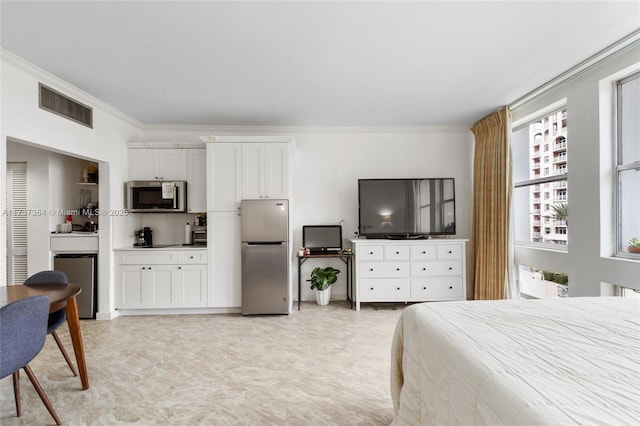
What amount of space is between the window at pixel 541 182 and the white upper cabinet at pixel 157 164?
4374 mm

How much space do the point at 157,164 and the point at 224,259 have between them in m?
1.62

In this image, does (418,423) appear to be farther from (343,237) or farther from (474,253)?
(474,253)

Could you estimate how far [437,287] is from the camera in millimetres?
4078

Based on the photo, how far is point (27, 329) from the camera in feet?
5.16

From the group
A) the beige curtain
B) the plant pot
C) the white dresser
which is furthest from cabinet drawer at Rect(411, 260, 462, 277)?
the plant pot

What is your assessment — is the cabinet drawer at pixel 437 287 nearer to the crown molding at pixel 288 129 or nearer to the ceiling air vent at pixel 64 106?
the crown molding at pixel 288 129

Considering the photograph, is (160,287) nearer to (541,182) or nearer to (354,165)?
(354,165)

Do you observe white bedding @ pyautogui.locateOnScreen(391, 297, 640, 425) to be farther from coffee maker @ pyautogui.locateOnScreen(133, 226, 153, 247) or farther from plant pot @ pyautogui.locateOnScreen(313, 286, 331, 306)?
coffee maker @ pyautogui.locateOnScreen(133, 226, 153, 247)

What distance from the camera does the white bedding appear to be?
2.52 ft

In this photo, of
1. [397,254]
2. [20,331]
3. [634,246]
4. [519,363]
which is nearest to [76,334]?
[20,331]

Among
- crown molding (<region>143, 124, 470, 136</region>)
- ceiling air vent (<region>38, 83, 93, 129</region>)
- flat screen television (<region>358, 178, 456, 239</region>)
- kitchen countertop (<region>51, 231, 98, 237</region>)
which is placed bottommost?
kitchen countertop (<region>51, 231, 98, 237</region>)

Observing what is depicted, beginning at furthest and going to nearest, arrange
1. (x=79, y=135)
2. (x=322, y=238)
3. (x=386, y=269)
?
(x=322, y=238) < (x=386, y=269) < (x=79, y=135)

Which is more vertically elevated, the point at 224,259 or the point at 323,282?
the point at 224,259

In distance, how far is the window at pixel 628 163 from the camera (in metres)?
2.53
